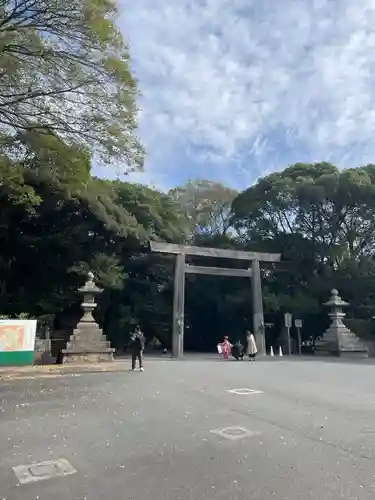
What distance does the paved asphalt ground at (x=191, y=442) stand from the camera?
3.60m

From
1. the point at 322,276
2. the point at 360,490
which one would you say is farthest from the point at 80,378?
the point at 322,276

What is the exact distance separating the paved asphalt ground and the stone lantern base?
7421mm

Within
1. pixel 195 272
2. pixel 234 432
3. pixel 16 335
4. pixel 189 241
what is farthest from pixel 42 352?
pixel 189 241

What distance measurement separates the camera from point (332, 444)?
4.82 meters

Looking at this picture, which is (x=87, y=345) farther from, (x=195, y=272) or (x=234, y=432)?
(x=234, y=432)

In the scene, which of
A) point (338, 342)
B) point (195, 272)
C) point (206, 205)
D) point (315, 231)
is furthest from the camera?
point (206, 205)

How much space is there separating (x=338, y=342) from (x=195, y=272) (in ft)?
26.4

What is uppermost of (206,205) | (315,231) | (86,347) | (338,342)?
(206,205)

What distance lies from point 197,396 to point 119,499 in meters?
5.06

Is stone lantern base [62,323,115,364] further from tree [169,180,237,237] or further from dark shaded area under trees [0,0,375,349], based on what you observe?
tree [169,180,237,237]

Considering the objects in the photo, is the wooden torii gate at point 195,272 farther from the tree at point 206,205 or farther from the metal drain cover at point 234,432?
the metal drain cover at point 234,432

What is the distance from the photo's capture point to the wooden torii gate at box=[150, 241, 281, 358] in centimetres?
2164

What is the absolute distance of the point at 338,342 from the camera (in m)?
21.8

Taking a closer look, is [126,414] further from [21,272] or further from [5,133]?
[21,272]
